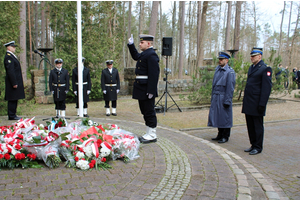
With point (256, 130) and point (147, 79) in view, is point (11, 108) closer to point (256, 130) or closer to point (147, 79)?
point (147, 79)

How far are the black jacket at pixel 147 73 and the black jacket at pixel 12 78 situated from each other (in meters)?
3.52

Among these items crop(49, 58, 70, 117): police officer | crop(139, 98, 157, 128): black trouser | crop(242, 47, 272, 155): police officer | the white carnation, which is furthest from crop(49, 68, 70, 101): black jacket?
crop(242, 47, 272, 155): police officer

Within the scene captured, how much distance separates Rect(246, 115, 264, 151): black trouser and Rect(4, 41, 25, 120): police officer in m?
5.68

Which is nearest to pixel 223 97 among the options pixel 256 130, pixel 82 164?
pixel 256 130

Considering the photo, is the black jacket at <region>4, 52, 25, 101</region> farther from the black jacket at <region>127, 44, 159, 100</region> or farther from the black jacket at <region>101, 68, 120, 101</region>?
the black jacket at <region>127, 44, 159, 100</region>

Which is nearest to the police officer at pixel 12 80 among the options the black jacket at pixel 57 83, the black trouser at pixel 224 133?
the black jacket at pixel 57 83

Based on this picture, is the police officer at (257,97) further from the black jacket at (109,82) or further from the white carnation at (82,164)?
the black jacket at (109,82)

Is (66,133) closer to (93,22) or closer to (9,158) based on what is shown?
(9,158)

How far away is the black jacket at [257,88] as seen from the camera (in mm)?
4402

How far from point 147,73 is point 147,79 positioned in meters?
0.12

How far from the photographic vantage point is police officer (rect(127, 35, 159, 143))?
15.0 ft

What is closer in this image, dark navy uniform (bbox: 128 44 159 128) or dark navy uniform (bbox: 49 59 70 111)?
dark navy uniform (bbox: 128 44 159 128)

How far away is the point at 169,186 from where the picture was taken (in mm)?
2957

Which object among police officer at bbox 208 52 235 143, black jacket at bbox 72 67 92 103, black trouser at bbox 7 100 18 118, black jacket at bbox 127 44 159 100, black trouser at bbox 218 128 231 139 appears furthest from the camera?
black jacket at bbox 72 67 92 103
